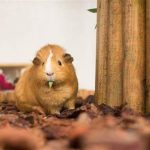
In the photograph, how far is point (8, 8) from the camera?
4289mm

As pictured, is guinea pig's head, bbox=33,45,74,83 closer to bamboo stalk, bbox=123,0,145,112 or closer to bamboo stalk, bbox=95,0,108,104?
bamboo stalk, bbox=95,0,108,104

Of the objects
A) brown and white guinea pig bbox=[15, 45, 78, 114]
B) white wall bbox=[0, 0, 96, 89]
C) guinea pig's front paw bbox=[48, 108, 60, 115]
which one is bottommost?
guinea pig's front paw bbox=[48, 108, 60, 115]

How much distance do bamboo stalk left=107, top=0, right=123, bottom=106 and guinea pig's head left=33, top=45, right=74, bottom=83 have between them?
16cm

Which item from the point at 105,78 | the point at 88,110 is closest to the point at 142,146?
the point at 88,110

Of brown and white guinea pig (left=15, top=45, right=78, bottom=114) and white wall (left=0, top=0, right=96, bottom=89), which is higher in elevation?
white wall (left=0, top=0, right=96, bottom=89)

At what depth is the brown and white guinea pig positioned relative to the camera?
178cm

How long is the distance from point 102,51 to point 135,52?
193 mm

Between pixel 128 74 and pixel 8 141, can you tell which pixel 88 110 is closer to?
pixel 128 74

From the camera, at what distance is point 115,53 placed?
178 cm

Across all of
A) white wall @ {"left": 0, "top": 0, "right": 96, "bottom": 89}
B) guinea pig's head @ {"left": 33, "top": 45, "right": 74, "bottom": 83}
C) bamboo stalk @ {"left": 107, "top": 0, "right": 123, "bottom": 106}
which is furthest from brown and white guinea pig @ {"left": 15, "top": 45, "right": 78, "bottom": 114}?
white wall @ {"left": 0, "top": 0, "right": 96, "bottom": 89}

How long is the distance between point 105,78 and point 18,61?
256 centimetres

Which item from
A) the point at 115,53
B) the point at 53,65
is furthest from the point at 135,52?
the point at 53,65

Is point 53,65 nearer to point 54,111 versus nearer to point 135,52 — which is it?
point 54,111

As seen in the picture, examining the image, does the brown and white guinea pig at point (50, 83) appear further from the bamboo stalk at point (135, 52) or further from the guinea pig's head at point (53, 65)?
the bamboo stalk at point (135, 52)
